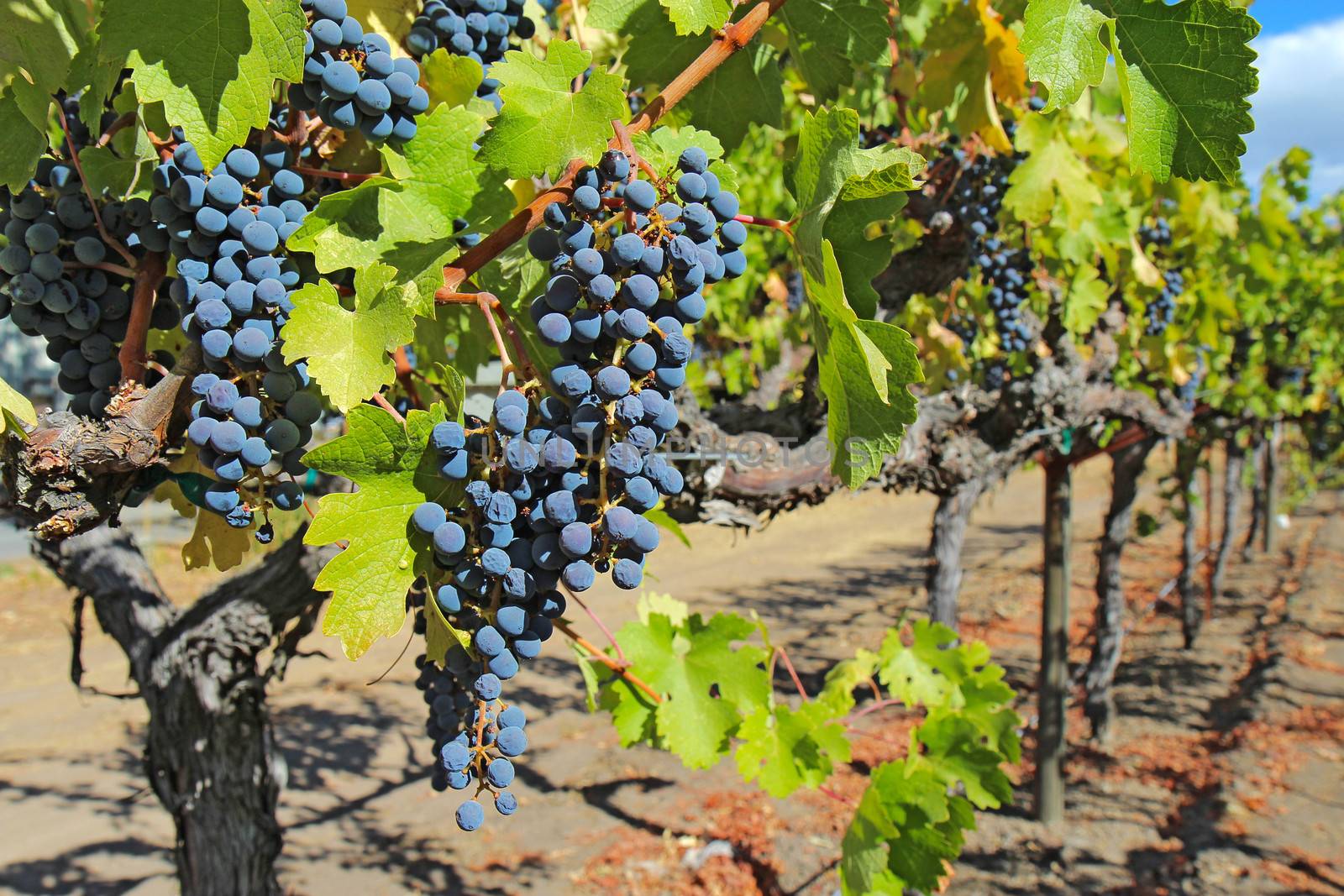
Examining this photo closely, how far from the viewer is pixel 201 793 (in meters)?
2.66

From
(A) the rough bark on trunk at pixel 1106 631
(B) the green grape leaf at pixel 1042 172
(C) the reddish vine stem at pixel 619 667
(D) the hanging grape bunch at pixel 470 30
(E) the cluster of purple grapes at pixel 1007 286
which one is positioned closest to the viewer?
(D) the hanging grape bunch at pixel 470 30

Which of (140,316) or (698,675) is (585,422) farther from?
(698,675)

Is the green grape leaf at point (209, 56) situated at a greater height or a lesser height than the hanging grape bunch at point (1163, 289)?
lesser

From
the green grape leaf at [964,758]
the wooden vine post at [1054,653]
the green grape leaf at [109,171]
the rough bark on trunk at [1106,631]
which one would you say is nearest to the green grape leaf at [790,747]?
the green grape leaf at [964,758]

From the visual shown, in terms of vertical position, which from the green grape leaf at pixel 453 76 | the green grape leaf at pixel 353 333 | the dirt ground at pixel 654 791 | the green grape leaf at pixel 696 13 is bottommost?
the dirt ground at pixel 654 791

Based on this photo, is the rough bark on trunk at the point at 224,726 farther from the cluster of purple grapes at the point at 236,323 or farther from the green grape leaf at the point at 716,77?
the green grape leaf at the point at 716,77

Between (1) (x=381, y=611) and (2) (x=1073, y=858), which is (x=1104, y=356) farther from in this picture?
(1) (x=381, y=611)

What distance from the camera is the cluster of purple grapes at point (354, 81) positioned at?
967 millimetres

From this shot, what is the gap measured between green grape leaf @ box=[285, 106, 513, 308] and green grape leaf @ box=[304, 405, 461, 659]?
168mm

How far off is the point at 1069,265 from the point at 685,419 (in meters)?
2.34

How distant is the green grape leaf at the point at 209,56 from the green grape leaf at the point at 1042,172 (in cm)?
239

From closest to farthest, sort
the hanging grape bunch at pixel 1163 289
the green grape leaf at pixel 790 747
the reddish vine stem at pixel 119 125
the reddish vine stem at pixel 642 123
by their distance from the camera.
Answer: the reddish vine stem at pixel 642 123 → the reddish vine stem at pixel 119 125 → the green grape leaf at pixel 790 747 → the hanging grape bunch at pixel 1163 289

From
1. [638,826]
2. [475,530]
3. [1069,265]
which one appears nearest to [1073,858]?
[638,826]

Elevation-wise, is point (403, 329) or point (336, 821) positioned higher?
point (403, 329)
